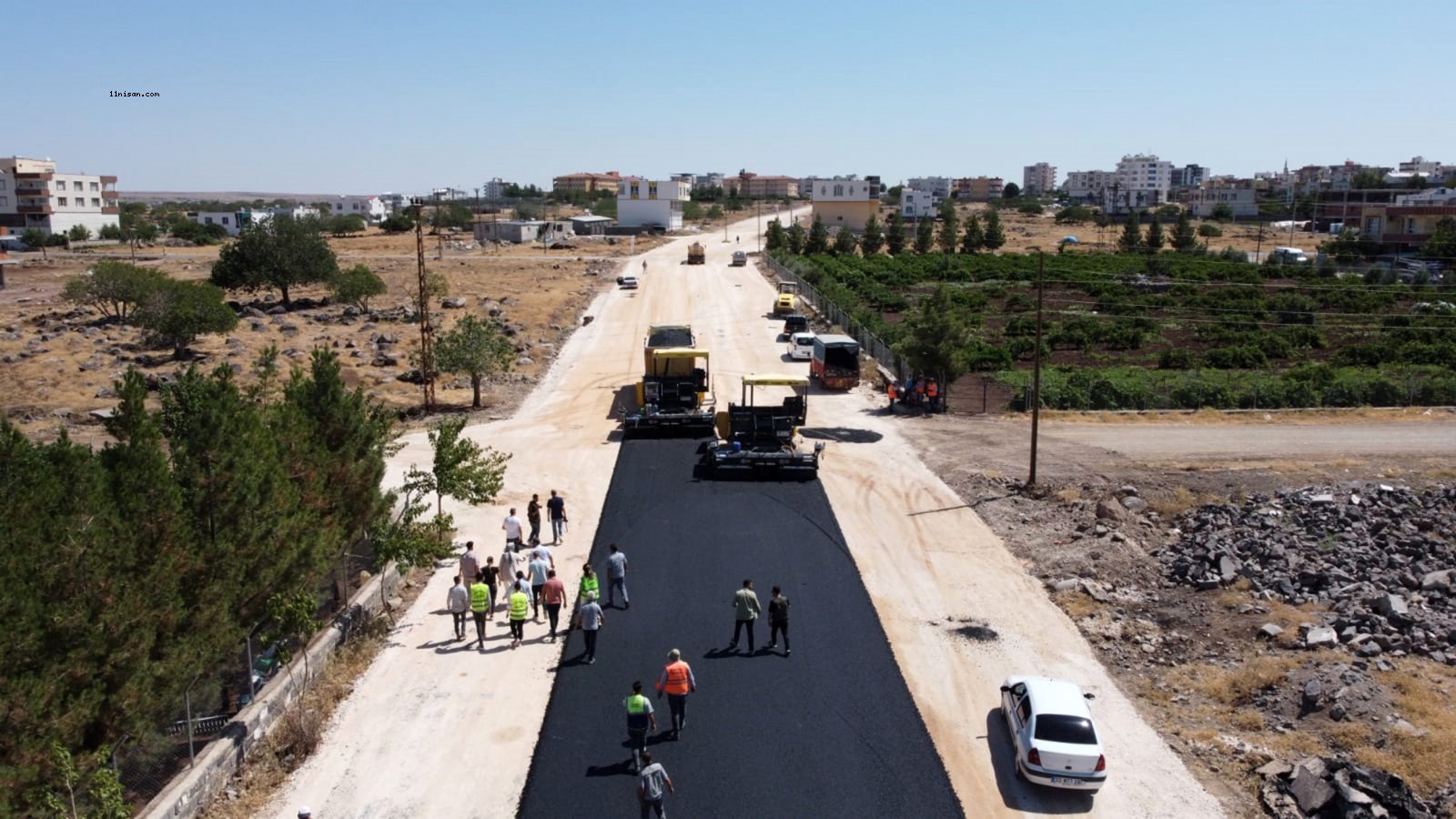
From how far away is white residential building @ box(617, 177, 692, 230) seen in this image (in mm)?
141000

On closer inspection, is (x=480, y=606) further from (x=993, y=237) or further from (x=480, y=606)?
(x=993, y=237)

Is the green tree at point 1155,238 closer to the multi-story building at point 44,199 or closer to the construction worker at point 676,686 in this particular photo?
the construction worker at point 676,686

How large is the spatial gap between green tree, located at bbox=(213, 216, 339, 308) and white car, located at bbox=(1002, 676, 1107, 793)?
5975cm

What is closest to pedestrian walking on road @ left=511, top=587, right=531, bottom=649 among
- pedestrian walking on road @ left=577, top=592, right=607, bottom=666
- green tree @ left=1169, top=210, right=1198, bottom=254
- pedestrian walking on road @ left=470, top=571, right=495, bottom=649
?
pedestrian walking on road @ left=470, top=571, right=495, bottom=649

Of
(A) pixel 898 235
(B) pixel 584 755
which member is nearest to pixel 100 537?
(B) pixel 584 755

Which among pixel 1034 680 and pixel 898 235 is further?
pixel 898 235

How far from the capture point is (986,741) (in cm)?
1515

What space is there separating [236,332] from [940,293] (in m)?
39.1

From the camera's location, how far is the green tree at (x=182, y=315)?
163 ft

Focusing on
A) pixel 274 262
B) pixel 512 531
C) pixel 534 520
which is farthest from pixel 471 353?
pixel 274 262

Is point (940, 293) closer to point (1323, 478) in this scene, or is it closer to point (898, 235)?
point (1323, 478)

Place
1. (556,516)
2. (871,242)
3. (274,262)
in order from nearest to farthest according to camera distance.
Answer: (556,516), (274,262), (871,242)

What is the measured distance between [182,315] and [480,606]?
38.6m

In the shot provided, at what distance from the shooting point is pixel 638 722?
548 inches
